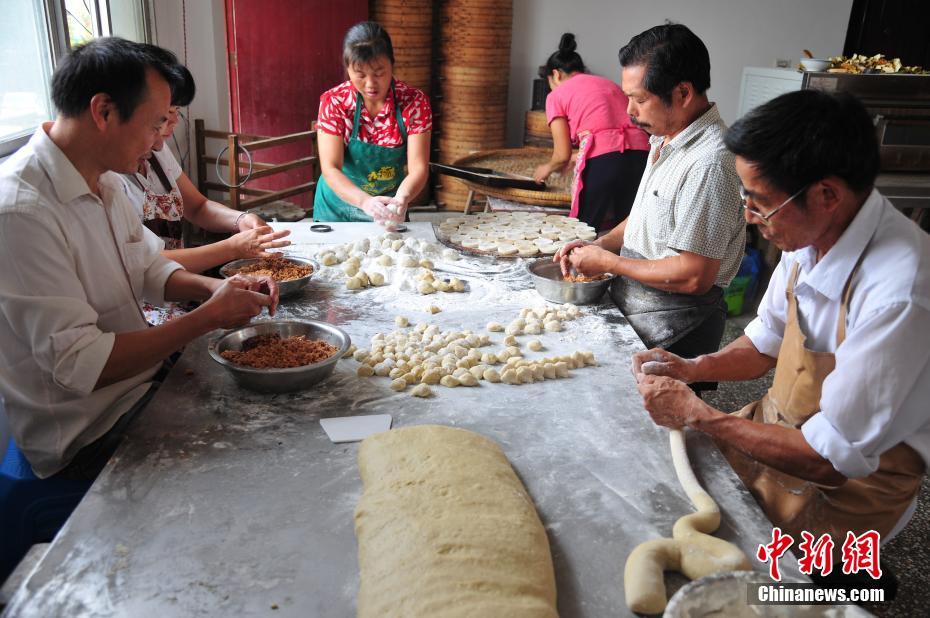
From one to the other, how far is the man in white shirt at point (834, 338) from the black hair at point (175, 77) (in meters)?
1.62

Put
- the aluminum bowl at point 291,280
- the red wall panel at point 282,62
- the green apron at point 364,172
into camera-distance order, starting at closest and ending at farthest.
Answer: the aluminum bowl at point 291,280 < the green apron at point 364,172 < the red wall panel at point 282,62

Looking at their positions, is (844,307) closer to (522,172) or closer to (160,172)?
(160,172)

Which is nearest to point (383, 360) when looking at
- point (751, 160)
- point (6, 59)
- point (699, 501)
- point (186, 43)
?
point (699, 501)

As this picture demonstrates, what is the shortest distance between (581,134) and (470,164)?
1.09m

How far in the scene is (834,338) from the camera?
5.71 ft

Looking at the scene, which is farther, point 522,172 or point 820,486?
point 522,172

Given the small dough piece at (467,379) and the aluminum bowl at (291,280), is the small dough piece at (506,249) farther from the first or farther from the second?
the small dough piece at (467,379)

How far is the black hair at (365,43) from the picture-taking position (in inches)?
137

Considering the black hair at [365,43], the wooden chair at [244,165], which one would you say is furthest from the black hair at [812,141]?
the wooden chair at [244,165]

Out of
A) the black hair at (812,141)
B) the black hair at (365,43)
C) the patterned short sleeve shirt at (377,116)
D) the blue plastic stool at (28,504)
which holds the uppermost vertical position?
the black hair at (365,43)

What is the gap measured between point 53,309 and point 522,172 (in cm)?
369

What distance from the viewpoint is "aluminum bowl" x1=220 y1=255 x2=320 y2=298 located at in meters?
2.55

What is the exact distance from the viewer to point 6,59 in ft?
10.7

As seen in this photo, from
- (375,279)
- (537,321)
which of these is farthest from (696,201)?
(375,279)
